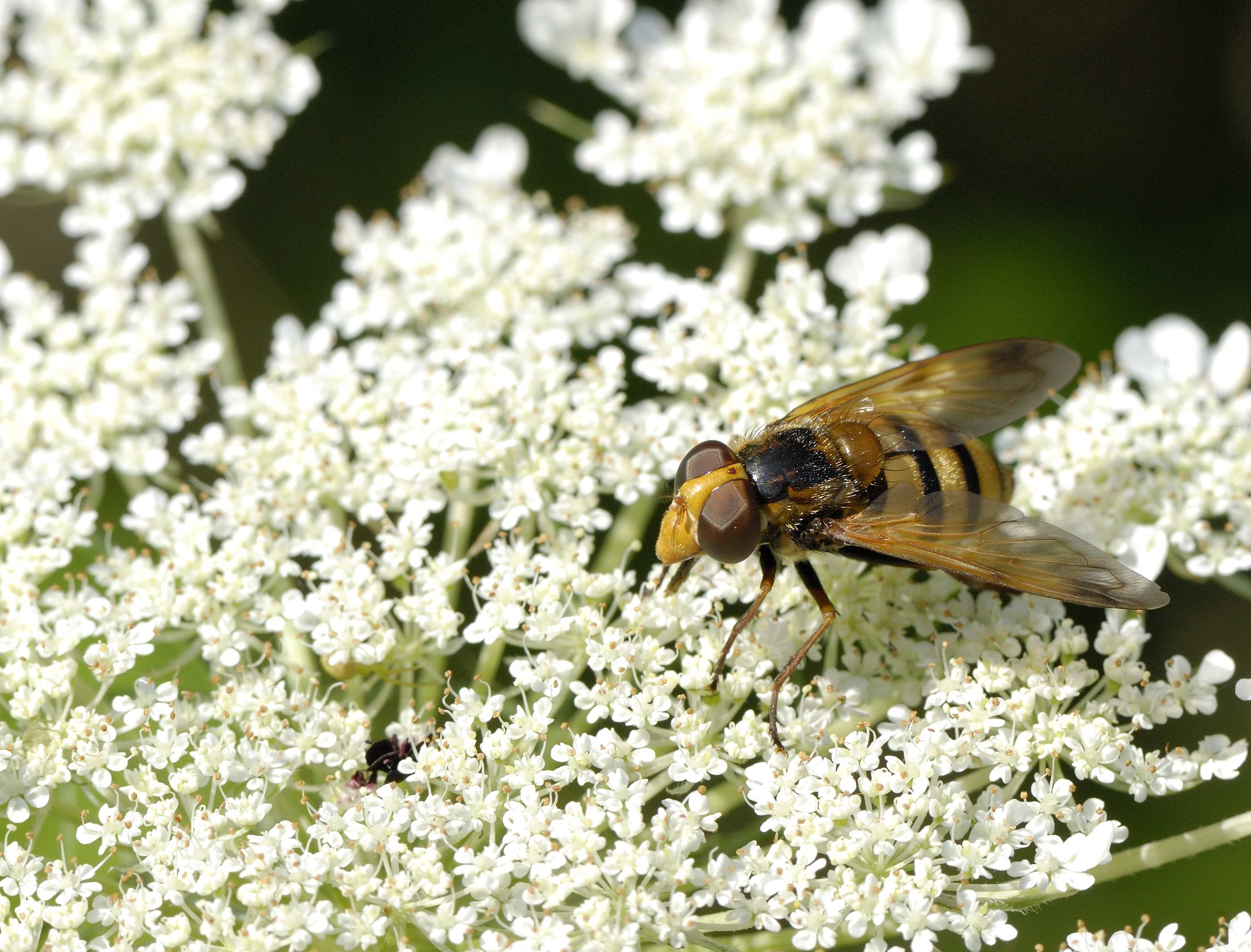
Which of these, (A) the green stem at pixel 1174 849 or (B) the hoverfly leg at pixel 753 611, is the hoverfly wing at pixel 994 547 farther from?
(A) the green stem at pixel 1174 849

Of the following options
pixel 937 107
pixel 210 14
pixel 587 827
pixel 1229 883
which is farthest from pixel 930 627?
pixel 210 14

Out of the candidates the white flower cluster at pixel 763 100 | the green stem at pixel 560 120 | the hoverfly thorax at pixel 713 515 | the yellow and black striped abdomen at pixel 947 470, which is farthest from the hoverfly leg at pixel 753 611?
the green stem at pixel 560 120

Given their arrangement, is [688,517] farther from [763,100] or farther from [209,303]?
[209,303]

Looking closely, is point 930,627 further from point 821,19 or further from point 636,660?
point 821,19

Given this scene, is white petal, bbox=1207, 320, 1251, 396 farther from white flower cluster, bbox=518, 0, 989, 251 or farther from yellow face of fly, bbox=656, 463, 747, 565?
yellow face of fly, bbox=656, 463, 747, 565

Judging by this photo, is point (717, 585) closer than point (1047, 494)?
Yes
